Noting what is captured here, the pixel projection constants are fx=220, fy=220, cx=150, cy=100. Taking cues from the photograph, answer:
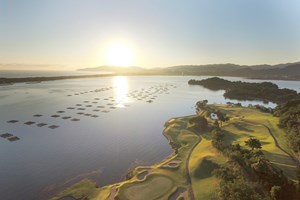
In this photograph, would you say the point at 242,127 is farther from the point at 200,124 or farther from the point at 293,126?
the point at 293,126

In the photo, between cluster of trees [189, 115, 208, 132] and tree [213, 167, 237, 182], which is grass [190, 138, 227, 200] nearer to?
tree [213, 167, 237, 182]

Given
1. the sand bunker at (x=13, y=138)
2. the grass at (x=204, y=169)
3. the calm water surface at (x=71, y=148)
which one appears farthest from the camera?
the sand bunker at (x=13, y=138)

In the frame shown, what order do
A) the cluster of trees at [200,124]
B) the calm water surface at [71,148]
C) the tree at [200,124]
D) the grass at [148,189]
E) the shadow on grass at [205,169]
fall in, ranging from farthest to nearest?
1. the tree at [200,124]
2. the cluster of trees at [200,124]
3. the calm water surface at [71,148]
4. the shadow on grass at [205,169]
5. the grass at [148,189]

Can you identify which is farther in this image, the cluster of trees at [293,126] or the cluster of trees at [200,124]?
the cluster of trees at [200,124]

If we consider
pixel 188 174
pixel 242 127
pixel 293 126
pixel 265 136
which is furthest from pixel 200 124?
pixel 188 174

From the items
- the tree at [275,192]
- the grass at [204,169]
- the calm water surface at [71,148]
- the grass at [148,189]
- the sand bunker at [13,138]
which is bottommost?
the calm water surface at [71,148]

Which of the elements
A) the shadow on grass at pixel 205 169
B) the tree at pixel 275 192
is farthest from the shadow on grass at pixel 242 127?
the tree at pixel 275 192

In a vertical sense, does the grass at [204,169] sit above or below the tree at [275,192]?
below

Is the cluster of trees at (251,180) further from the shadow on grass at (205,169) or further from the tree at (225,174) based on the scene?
A: the shadow on grass at (205,169)
